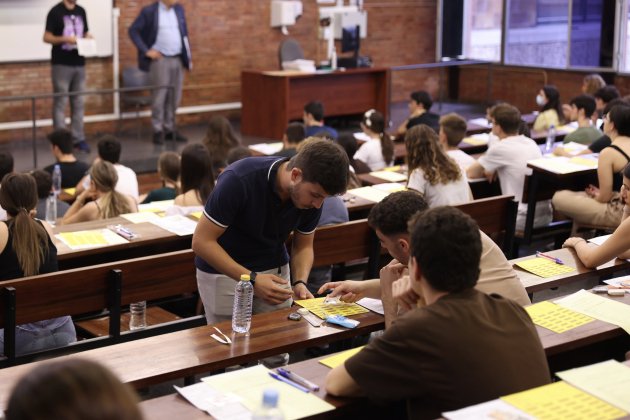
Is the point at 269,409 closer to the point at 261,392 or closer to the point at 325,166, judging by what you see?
the point at 261,392

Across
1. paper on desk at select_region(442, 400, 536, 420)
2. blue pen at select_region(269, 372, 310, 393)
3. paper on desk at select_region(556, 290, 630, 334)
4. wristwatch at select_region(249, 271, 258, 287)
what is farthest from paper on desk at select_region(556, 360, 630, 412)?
wristwatch at select_region(249, 271, 258, 287)

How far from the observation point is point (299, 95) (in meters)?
12.8

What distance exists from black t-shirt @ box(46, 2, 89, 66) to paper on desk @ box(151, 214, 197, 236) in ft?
17.2

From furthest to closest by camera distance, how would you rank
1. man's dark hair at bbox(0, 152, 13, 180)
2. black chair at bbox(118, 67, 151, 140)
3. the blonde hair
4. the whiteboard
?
black chair at bbox(118, 67, 151, 140) < the whiteboard < man's dark hair at bbox(0, 152, 13, 180) < the blonde hair

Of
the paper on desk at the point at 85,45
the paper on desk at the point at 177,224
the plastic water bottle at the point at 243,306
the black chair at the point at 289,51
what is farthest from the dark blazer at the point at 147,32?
the plastic water bottle at the point at 243,306

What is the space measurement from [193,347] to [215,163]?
482 centimetres

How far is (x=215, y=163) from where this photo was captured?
8211mm

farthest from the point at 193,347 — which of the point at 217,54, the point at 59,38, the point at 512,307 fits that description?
the point at 217,54

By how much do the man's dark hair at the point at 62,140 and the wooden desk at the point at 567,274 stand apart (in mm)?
4444

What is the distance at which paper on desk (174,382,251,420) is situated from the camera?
283cm

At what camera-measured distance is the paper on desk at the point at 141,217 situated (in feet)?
19.9

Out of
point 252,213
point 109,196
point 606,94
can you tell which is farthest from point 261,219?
point 606,94

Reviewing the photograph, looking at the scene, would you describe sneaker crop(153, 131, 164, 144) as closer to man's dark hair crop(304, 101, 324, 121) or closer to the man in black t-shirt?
the man in black t-shirt

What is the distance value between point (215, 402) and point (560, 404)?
3.41 feet
